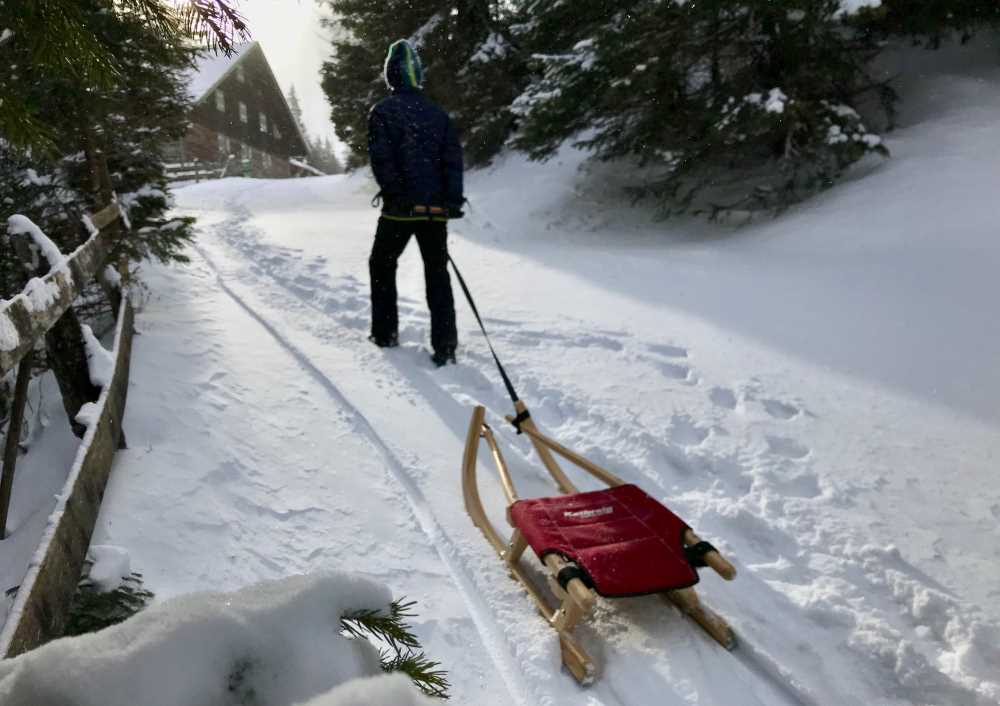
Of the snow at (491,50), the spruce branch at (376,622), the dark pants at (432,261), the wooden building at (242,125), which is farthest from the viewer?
the wooden building at (242,125)

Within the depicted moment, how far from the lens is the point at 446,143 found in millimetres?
5059

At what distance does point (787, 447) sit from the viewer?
3633mm

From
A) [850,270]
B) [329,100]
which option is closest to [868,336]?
[850,270]

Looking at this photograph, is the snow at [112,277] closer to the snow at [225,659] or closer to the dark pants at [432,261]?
the dark pants at [432,261]

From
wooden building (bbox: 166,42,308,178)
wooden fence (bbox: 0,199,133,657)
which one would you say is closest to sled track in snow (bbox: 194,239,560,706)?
wooden fence (bbox: 0,199,133,657)

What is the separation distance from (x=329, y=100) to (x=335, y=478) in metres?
18.9

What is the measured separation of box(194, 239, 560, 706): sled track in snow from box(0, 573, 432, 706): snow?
153 cm

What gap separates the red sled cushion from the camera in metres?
2.35

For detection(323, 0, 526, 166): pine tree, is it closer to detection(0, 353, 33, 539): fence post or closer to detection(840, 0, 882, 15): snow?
detection(840, 0, 882, 15): snow

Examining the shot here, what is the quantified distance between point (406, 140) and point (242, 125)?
117 feet

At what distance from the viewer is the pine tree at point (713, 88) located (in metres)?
7.24

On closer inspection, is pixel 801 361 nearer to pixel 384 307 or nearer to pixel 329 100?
pixel 384 307

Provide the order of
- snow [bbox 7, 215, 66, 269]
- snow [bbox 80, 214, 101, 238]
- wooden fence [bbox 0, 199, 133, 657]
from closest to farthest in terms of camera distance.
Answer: wooden fence [bbox 0, 199, 133, 657] → snow [bbox 7, 215, 66, 269] → snow [bbox 80, 214, 101, 238]

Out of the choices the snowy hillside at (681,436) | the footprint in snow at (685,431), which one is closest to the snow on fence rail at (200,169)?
the snowy hillside at (681,436)
